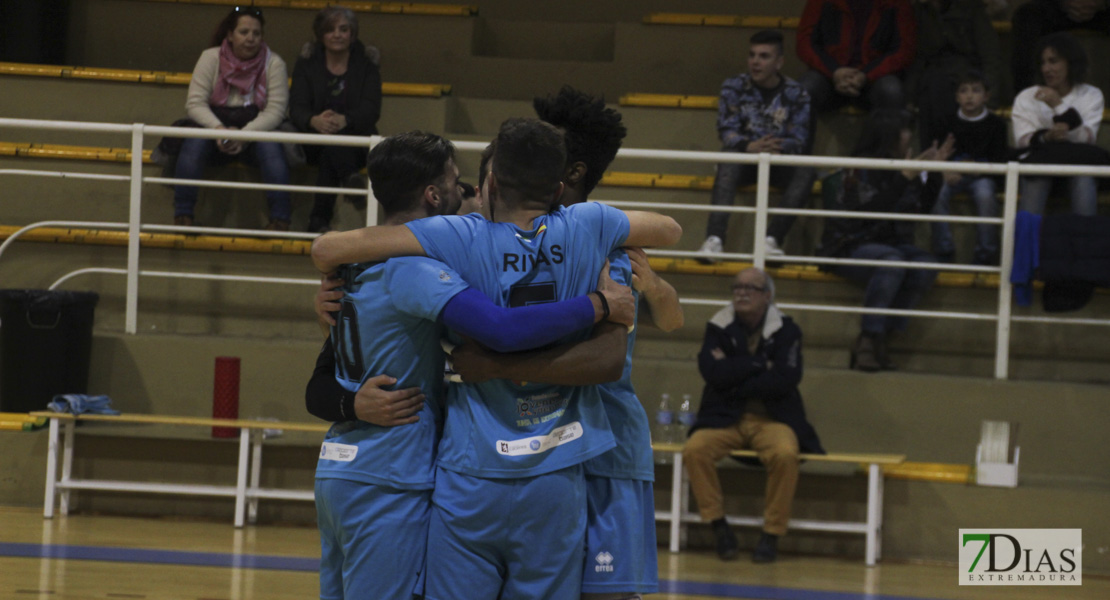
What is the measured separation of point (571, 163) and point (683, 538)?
10.9 feet

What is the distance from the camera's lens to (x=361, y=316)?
2418 mm

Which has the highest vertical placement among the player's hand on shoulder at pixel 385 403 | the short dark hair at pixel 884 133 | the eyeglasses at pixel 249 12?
the eyeglasses at pixel 249 12

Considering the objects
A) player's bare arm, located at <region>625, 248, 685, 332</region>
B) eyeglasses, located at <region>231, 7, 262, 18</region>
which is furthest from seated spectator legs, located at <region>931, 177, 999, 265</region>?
player's bare arm, located at <region>625, 248, 685, 332</region>

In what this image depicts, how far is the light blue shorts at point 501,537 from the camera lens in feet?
7.55

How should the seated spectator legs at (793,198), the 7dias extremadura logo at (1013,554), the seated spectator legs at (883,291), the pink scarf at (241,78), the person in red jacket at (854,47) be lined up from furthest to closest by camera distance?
the person in red jacket at (854,47)
the pink scarf at (241,78)
the seated spectator legs at (793,198)
the seated spectator legs at (883,291)
the 7dias extremadura logo at (1013,554)

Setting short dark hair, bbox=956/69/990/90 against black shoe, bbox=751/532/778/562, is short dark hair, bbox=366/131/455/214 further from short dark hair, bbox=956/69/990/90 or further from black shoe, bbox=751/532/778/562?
short dark hair, bbox=956/69/990/90

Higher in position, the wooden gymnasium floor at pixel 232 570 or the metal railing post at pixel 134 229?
the metal railing post at pixel 134 229

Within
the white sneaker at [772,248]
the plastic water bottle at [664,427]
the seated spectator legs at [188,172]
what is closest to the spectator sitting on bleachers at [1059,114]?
the white sneaker at [772,248]

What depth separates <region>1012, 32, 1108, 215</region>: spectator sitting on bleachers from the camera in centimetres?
656

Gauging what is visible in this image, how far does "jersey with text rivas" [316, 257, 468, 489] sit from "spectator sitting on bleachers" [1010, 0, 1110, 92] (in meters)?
6.09

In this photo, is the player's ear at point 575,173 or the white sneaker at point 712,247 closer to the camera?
the player's ear at point 575,173

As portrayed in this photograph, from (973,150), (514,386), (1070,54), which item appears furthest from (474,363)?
(1070,54)

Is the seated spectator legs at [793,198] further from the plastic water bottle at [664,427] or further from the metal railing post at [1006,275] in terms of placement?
the plastic water bottle at [664,427]

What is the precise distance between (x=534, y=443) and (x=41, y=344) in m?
4.39
